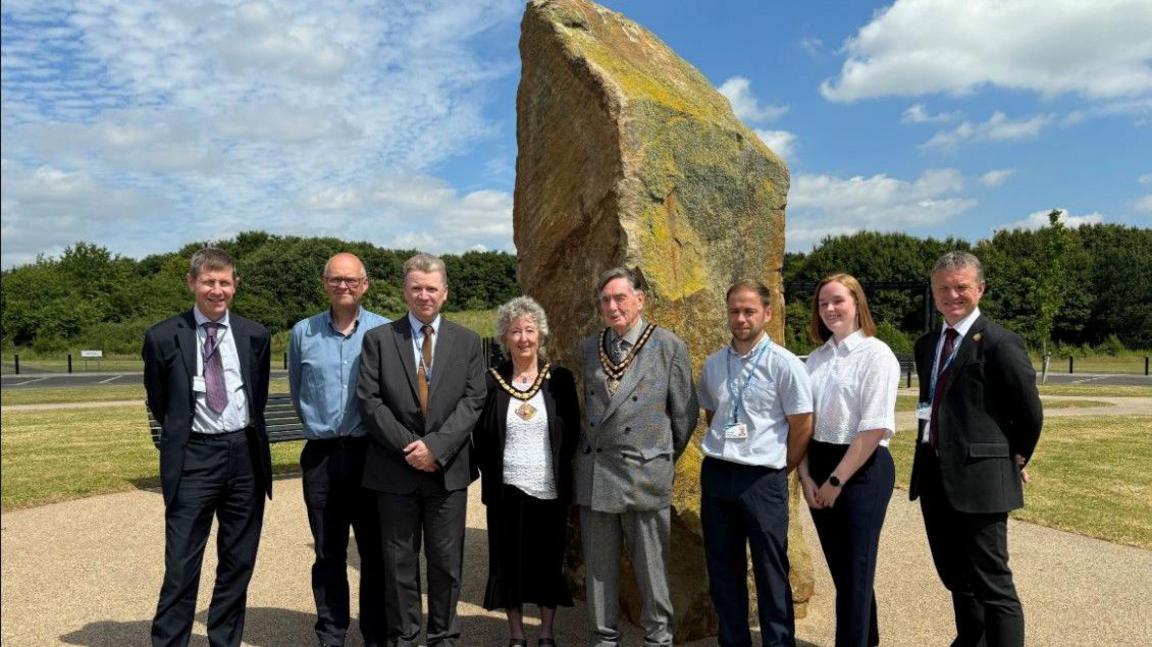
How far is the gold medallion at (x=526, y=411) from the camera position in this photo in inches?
158

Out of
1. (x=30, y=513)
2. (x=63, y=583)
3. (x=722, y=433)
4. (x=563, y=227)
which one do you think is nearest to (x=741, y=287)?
(x=722, y=433)

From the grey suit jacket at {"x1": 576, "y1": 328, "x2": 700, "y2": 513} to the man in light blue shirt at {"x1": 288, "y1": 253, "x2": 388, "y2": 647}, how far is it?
124 cm

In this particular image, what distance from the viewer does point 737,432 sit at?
11.9 ft

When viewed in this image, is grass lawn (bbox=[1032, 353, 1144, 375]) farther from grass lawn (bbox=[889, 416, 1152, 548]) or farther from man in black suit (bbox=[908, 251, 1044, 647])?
man in black suit (bbox=[908, 251, 1044, 647])

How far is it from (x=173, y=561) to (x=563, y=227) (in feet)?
9.23

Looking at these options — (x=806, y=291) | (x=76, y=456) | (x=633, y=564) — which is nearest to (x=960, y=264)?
(x=633, y=564)

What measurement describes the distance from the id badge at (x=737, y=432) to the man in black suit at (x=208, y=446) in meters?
2.42

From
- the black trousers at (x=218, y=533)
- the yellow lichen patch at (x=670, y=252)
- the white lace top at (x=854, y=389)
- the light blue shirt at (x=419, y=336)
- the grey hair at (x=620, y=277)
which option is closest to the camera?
the white lace top at (x=854, y=389)

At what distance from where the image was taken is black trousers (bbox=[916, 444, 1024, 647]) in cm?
358

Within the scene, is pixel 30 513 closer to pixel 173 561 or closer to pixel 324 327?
pixel 173 561

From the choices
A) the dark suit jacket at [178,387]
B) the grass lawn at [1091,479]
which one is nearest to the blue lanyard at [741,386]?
the dark suit jacket at [178,387]

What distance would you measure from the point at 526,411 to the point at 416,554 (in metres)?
0.95

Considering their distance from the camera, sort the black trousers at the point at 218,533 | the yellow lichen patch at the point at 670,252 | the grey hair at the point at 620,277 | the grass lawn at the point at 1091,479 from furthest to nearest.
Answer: the grass lawn at the point at 1091,479 < the yellow lichen patch at the point at 670,252 < the black trousers at the point at 218,533 < the grey hair at the point at 620,277

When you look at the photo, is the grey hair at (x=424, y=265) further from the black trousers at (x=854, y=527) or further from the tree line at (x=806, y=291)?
the tree line at (x=806, y=291)
